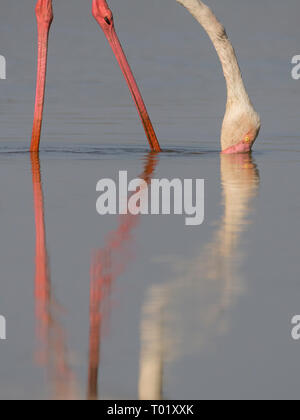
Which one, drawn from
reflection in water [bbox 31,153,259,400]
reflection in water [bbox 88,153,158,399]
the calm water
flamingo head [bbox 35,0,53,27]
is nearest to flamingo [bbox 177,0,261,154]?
the calm water

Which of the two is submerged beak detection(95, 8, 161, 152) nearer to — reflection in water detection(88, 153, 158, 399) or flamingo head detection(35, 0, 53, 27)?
flamingo head detection(35, 0, 53, 27)

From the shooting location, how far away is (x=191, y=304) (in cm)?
527

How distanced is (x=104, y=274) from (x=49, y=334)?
0.96 metres

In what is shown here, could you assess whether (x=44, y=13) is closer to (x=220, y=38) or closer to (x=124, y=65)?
(x=124, y=65)

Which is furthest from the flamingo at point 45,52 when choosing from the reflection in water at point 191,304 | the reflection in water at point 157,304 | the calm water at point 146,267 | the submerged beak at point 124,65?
the reflection in water at point 191,304

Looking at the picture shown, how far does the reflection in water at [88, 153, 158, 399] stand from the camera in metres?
4.62

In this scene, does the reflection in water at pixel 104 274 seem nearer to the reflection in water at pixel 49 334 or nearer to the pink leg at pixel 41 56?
the reflection in water at pixel 49 334

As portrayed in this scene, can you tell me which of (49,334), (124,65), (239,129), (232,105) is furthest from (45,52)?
(49,334)

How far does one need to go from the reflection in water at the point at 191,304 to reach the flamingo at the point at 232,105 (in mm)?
2856

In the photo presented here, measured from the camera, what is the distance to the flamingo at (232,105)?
9852 mm

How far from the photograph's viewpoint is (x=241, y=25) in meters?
24.0

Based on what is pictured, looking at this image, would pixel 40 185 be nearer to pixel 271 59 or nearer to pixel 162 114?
pixel 162 114

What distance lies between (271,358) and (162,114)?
9.15 metres

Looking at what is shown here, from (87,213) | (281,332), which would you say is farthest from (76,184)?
(281,332)
